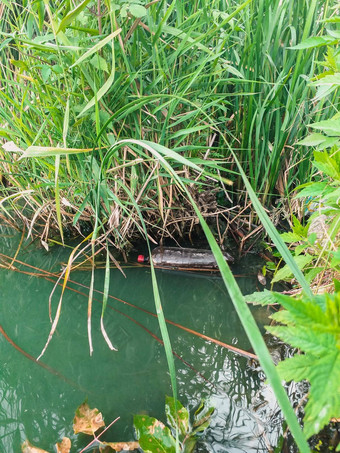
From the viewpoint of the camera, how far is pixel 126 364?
1.54m

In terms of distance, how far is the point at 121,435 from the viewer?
1.25 m

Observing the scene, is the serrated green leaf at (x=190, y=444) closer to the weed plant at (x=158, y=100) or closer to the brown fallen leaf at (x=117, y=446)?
the brown fallen leaf at (x=117, y=446)

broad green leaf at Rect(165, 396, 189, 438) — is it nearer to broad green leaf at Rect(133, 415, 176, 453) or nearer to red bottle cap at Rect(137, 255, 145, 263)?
broad green leaf at Rect(133, 415, 176, 453)

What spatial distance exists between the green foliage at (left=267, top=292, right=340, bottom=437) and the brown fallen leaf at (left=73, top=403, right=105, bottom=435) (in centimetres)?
81

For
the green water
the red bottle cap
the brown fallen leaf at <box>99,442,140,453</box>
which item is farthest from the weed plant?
the brown fallen leaf at <box>99,442,140,453</box>

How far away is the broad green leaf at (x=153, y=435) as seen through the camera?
1142 millimetres

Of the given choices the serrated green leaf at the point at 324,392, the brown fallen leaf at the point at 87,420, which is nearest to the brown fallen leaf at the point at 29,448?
the brown fallen leaf at the point at 87,420

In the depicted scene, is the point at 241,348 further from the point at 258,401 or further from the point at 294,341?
the point at 294,341

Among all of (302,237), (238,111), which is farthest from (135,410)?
(238,111)

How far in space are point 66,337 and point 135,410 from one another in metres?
0.50

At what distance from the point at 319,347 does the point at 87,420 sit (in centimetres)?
92

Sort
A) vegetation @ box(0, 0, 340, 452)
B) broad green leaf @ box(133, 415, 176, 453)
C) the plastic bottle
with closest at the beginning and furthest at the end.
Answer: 1. broad green leaf @ box(133, 415, 176, 453)
2. vegetation @ box(0, 0, 340, 452)
3. the plastic bottle

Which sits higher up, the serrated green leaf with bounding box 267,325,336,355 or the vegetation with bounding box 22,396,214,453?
the serrated green leaf with bounding box 267,325,336,355

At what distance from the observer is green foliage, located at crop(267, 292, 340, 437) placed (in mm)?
590
